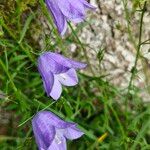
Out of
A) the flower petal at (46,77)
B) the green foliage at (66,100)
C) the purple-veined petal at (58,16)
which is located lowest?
the green foliage at (66,100)

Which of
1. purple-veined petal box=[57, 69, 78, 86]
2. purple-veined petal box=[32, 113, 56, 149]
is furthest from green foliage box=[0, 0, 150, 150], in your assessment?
purple-veined petal box=[32, 113, 56, 149]

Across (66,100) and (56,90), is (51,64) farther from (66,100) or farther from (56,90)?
(66,100)

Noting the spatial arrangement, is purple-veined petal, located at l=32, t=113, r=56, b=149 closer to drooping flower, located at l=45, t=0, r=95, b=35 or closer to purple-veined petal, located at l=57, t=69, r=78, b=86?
purple-veined petal, located at l=57, t=69, r=78, b=86

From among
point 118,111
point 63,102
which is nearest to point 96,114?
point 118,111

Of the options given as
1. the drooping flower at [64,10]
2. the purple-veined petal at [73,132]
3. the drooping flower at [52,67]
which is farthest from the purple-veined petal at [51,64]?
the purple-veined petal at [73,132]

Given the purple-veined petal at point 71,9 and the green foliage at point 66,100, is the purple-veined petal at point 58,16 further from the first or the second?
the green foliage at point 66,100

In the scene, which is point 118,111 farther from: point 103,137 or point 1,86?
point 1,86

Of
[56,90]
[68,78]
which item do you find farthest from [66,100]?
[56,90]
